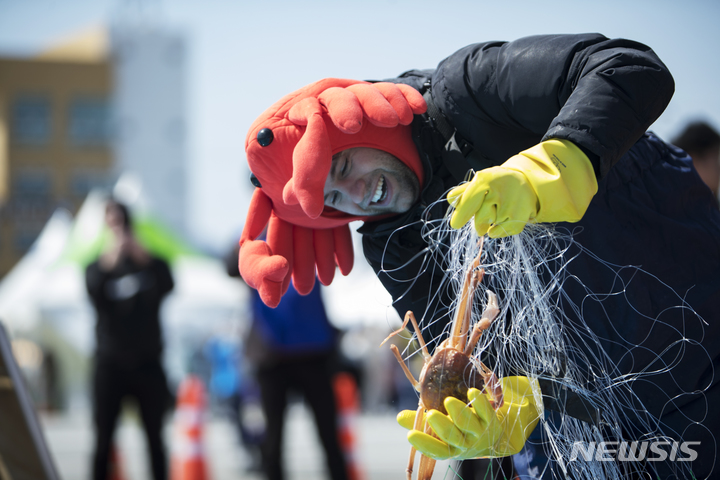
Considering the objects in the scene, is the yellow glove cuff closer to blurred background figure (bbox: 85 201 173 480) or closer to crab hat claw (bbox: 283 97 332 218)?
crab hat claw (bbox: 283 97 332 218)

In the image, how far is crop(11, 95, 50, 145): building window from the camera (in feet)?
98.2

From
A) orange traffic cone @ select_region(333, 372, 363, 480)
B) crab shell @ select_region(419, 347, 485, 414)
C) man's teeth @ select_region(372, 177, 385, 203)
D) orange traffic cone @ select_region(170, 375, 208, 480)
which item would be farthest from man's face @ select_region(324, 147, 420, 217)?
orange traffic cone @ select_region(170, 375, 208, 480)

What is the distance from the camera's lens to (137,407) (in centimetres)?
363

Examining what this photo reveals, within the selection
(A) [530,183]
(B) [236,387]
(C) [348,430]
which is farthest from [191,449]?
(A) [530,183]

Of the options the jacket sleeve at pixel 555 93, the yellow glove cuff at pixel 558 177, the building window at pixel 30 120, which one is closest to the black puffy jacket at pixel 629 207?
the jacket sleeve at pixel 555 93

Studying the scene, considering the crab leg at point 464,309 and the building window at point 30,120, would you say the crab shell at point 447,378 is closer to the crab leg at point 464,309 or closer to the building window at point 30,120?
the crab leg at point 464,309

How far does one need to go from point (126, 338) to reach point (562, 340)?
9.41ft

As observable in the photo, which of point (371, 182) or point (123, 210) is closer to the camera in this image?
point (371, 182)

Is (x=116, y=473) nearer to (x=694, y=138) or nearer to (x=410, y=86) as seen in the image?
(x=410, y=86)

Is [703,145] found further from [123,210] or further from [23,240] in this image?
[23,240]

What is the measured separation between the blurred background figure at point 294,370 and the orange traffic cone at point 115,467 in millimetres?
871

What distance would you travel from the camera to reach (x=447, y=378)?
→ 1.30 m

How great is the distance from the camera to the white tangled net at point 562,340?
1.37 m

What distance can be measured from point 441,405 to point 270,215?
71cm
